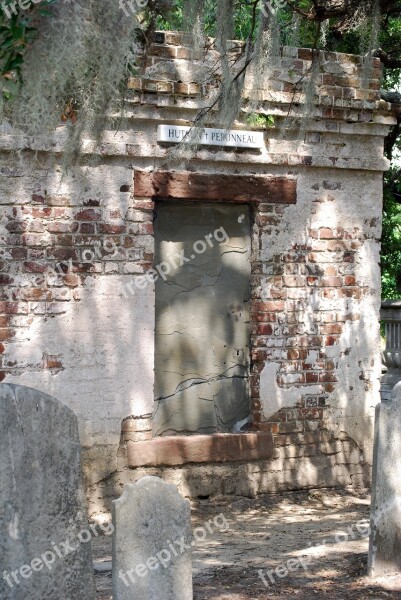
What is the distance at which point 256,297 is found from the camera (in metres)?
7.94

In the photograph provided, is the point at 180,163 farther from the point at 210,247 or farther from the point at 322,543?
the point at 322,543

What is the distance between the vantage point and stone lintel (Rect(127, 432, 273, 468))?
7.45 meters

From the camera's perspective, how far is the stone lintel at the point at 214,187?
24.6 ft

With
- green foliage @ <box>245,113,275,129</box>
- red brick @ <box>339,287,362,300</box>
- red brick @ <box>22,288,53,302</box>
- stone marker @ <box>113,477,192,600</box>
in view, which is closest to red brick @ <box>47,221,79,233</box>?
red brick @ <box>22,288,53,302</box>

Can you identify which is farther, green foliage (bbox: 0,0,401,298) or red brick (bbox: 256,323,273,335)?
red brick (bbox: 256,323,273,335)

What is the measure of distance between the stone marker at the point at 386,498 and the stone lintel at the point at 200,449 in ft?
6.96

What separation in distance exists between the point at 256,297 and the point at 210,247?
56 cm

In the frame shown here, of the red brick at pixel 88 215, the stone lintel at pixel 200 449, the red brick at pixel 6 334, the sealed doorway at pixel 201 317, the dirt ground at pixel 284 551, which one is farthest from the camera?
the sealed doorway at pixel 201 317

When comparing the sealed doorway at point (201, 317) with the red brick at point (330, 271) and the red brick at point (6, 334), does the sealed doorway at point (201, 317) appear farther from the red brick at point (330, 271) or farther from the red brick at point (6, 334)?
the red brick at point (6, 334)

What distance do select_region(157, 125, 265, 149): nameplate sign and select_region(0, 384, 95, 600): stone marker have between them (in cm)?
342

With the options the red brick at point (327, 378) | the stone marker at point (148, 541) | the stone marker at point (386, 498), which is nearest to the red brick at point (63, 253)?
the red brick at point (327, 378)

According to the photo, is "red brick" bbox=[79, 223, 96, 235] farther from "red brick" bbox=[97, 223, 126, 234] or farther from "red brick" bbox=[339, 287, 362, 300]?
"red brick" bbox=[339, 287, 362, 300]

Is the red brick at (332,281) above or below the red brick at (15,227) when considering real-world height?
below

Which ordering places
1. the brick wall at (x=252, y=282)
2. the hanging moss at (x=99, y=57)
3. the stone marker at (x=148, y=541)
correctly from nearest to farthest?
the hanging moss at (x=99, y=57)
the stone marker at (x=148, y=541)
the brick wall at (x=252, y=282)
